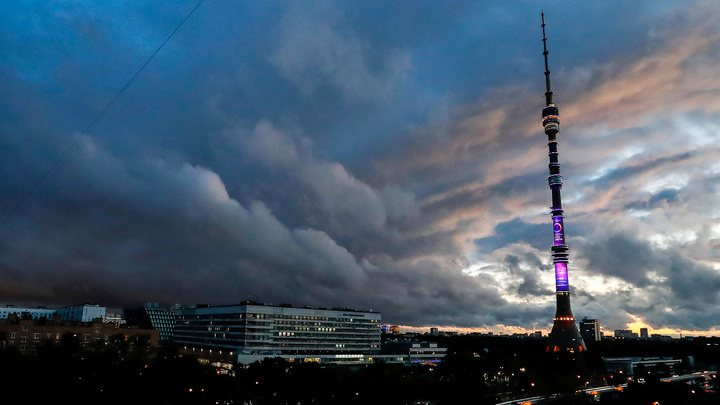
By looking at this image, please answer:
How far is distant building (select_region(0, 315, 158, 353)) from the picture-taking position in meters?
140

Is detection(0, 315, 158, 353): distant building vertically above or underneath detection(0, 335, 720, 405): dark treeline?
above

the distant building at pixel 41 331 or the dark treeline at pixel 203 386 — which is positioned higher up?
the distant building at pixel 41 331

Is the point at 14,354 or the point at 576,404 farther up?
the point at 14,354

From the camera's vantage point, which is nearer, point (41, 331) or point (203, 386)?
point (203, 386)

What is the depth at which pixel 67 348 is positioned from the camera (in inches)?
4481

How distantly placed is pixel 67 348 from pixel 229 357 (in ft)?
243

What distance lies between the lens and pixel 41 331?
14812cm

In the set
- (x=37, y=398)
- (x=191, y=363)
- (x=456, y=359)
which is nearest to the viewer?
(x=37, y=398)

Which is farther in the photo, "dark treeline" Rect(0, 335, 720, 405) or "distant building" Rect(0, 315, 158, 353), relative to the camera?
"distant building" Rect(0, 315, 158, 353)

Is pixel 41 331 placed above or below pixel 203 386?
above

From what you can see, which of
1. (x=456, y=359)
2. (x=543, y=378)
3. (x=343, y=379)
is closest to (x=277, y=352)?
(x=456, y=359)

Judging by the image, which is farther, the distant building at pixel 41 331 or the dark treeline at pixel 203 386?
the distant building at pixel 41 331

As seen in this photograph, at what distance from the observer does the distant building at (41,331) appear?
140250 millimetres

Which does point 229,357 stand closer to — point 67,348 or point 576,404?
point 67,348
